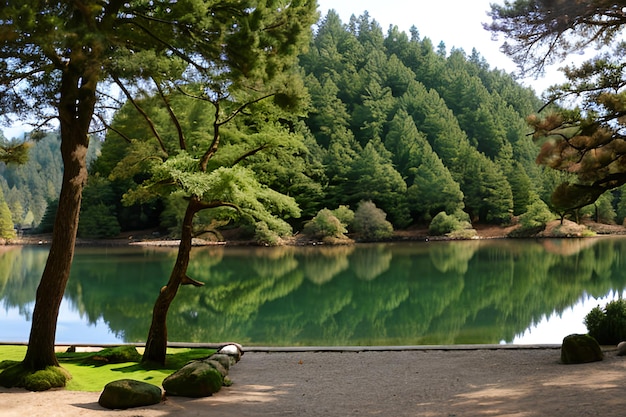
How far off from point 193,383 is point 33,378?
170 cm

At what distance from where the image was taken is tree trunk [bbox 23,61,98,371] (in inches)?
246

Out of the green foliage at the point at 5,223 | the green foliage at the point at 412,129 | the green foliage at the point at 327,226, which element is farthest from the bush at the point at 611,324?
the green foliage at the point at 5,223

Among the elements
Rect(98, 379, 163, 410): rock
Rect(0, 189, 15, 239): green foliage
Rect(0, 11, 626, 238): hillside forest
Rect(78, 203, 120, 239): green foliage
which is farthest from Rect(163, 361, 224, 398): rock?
Rect(0, 189, 15, 239): green foliage

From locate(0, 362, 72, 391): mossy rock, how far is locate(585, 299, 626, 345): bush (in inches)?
263

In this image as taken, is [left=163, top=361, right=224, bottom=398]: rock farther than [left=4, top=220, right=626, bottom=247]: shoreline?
No

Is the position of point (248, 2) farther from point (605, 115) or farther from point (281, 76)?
point (605, 115)

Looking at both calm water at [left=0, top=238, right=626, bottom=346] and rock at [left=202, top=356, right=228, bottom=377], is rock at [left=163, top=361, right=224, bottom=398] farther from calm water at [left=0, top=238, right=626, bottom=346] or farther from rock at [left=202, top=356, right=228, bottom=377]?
calm water at [left=0, top=238, right=626, bottom=346]

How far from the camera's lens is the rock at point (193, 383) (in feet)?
18.6

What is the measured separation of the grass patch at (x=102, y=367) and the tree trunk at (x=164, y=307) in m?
0.17

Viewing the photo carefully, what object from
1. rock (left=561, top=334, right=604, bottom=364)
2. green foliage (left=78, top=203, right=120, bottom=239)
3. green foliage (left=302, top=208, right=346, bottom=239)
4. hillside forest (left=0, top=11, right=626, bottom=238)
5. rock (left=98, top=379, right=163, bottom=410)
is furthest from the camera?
green foliage (left=78, top=203, right=120, bottom=239)

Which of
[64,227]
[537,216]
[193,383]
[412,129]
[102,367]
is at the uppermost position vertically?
[412,129]

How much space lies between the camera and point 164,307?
767 cm

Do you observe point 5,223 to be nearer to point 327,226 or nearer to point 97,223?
point 97,223

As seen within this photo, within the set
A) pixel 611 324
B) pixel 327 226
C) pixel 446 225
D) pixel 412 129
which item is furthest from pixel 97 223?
pixel 611 324
